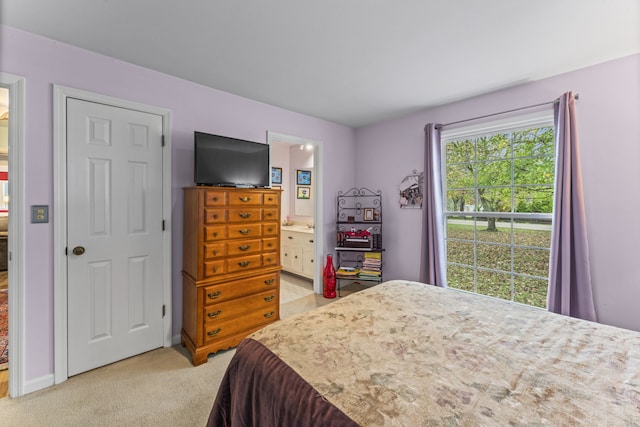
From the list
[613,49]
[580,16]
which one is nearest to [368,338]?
[580,16]

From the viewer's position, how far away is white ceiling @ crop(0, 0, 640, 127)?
1.60 meters

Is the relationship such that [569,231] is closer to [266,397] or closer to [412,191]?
[412,191]

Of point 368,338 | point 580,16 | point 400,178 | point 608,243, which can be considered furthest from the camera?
Answer: point 400,178

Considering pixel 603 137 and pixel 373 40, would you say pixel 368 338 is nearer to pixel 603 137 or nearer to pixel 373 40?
pixel 373 40

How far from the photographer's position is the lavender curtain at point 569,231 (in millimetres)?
2223

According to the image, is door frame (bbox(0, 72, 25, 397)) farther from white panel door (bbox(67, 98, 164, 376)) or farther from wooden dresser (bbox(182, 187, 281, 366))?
wooden dresser (bbox(182, 187, 281, 366))

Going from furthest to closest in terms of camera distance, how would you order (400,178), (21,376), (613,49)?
(400,178)
(613,49)
(21,376)

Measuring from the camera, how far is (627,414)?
835mm

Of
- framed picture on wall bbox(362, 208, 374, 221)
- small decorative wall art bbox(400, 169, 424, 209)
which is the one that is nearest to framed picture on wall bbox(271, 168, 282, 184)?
framed picture on wall bbox(362, 208, 374, 221)

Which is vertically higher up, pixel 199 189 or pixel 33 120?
pixel 33 120

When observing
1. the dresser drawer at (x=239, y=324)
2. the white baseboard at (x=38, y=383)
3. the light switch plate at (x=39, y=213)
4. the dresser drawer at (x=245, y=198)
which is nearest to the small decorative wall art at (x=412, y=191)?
the dresser drawer at (x=245, y=198)

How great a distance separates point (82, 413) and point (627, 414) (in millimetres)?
2603

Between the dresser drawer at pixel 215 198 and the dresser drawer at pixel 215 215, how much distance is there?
0.05 metres

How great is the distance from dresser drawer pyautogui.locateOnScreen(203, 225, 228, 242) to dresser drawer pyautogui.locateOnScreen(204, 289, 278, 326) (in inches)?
21.8
